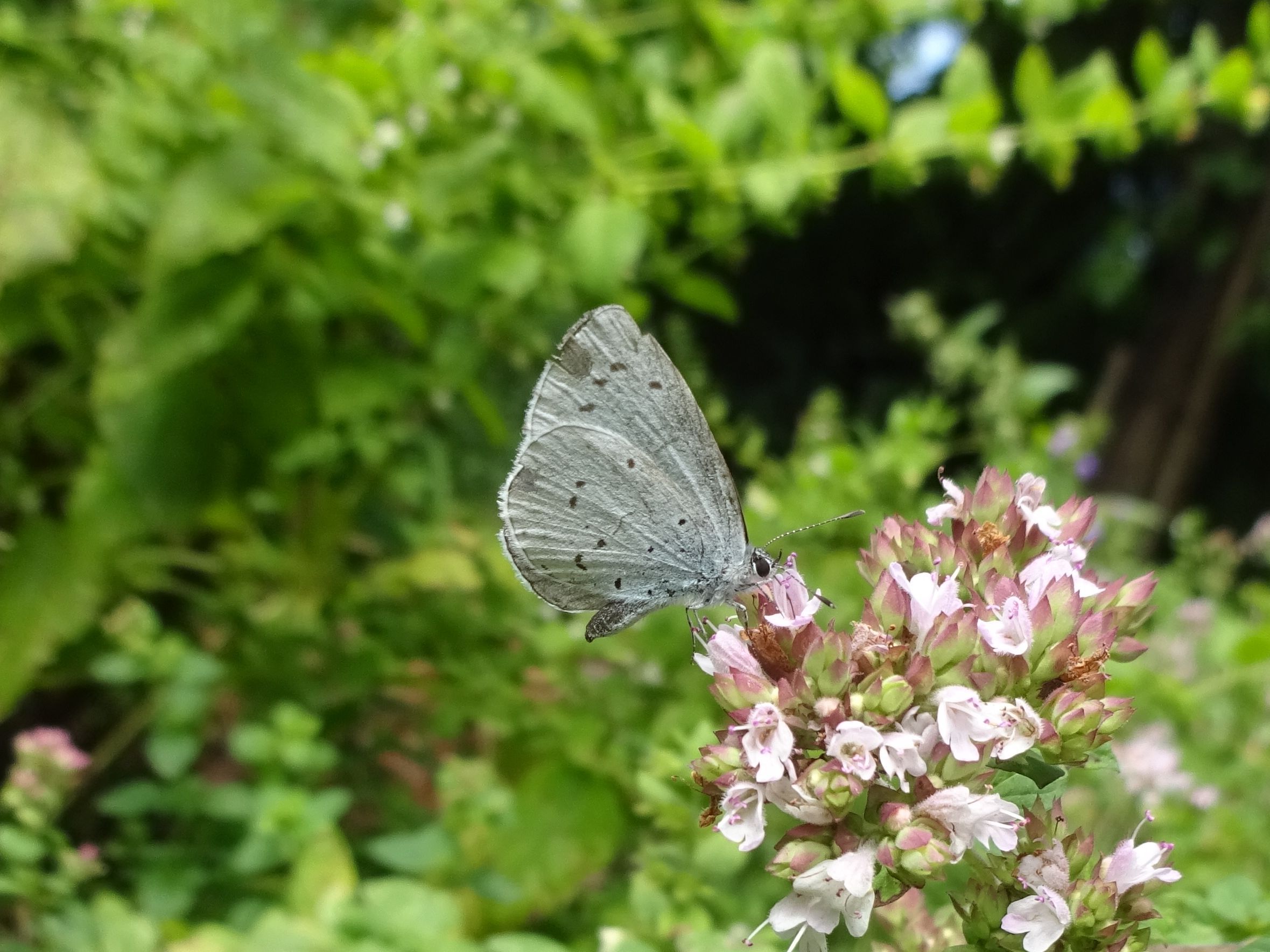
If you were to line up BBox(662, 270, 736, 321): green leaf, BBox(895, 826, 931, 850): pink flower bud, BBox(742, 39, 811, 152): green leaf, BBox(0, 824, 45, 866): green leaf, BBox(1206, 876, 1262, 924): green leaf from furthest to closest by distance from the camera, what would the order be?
1. BBox(662, 270, 736, 321): green leaf
2. BBox(742, 39, 811, 152): green leaf
3. BBox(0, 824, 45, 866): green leaf
4. BBox(1206, 876, 1262, 924): green leaf
5. BBox(895, 826, 931, 850): pink flower bud

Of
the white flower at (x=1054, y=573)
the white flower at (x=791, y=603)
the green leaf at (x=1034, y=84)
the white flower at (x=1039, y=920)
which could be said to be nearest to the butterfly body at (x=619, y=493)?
the white flower at (x=791, y=603)

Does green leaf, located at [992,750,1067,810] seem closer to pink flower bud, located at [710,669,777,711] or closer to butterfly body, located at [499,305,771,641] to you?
pink flower bud, located at [710,669,777,711]

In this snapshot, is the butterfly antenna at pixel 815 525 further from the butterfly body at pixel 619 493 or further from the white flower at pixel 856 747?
the white flower at pixel 856 747

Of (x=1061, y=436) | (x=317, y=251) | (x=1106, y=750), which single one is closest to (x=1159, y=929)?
(x=1106, y=750)

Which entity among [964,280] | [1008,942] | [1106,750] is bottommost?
[1008,942]

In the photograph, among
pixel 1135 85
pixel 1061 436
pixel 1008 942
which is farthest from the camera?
pixel 1135 85

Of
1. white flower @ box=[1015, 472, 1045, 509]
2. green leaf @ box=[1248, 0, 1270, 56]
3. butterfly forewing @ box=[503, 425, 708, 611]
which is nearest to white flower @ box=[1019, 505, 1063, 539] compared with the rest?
white flower @ box=[1015, 472, 1045, 509]

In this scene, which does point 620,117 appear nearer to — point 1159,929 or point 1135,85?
point 1159,929
